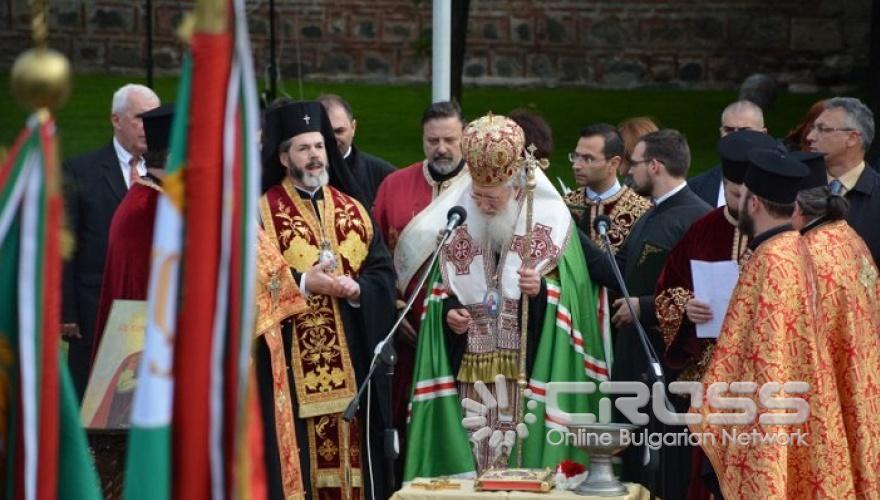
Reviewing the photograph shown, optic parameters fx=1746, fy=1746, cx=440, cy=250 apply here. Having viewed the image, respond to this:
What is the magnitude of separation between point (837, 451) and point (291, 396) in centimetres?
266

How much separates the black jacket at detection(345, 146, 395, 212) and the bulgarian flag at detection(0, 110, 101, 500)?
22.5 ft

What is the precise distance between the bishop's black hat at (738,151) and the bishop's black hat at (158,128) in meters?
2.36

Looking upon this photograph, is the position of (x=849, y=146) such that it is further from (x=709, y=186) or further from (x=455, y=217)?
(x=455, y=217)

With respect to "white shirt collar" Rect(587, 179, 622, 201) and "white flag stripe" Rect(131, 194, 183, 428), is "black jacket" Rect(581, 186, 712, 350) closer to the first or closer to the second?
"white shirt collar" Rect(587, 179, 622, 201)

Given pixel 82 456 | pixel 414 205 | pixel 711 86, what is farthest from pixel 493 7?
pixel 82 456

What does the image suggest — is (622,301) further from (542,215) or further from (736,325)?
(736,325)

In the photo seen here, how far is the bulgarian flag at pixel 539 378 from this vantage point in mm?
7906

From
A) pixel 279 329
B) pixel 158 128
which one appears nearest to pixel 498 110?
pixel 279 329

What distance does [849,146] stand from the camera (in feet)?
27.1

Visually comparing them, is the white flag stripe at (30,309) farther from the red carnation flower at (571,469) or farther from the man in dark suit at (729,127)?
the man in dark suit at (729,127)

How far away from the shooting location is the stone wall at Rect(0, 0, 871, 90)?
23734mm

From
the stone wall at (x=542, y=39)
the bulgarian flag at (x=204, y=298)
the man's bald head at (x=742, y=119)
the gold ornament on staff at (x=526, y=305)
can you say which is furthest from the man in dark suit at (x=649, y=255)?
the stone wall at (x=542, y=39)

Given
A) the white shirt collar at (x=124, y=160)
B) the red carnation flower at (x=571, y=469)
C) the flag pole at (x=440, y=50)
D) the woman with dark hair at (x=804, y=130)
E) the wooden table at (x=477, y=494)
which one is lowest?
the wooden table at (x=477, y=494)

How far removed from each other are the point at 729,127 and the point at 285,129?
286 centimetres
